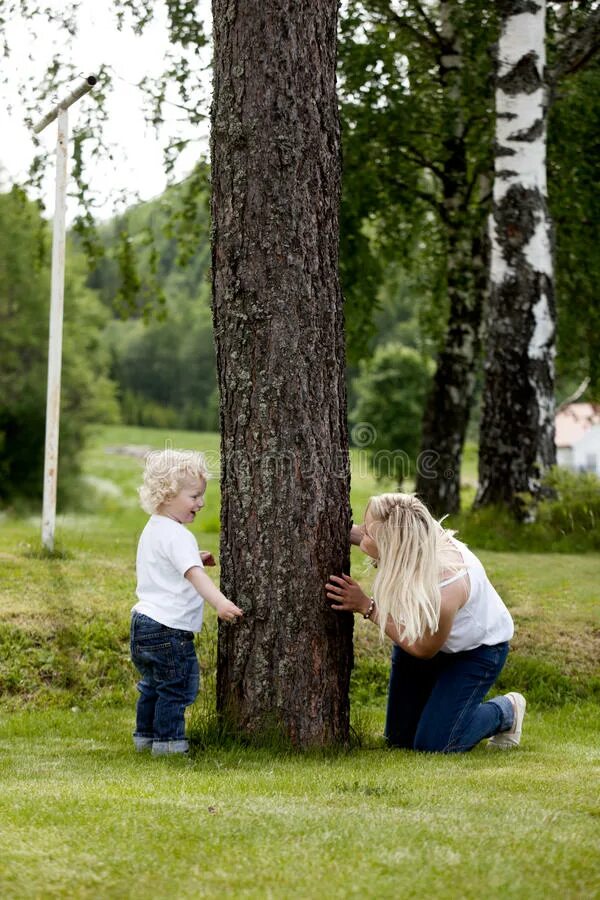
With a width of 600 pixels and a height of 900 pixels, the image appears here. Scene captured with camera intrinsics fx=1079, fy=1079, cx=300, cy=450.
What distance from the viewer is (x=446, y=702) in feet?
17.4

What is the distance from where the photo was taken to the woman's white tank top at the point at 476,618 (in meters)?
5.29

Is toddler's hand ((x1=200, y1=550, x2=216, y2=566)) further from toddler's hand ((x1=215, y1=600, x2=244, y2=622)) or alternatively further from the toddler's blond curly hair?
toddler's hand ((x1=215, y1=600, x2=244, y2=622))

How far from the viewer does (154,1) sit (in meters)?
13.1

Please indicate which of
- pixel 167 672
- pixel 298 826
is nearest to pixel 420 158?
pixel 167 672

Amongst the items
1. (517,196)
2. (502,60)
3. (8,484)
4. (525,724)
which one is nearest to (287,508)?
(525,724)

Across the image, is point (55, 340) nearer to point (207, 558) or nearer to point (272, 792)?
point (207, 558)

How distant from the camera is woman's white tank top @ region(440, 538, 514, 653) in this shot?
5285mm

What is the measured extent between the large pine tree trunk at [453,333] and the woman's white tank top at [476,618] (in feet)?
29.8

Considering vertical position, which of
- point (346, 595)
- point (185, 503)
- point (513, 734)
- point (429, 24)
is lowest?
point (513, 734)

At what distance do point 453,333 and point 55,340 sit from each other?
7.40 meters

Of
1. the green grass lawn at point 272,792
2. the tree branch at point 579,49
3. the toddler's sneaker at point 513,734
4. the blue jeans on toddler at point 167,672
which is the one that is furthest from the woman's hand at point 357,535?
the tree branch at point 579,49

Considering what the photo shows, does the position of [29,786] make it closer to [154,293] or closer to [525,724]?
[525,724]

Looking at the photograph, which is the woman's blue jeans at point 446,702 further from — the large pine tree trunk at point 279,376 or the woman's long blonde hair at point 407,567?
the large pine tree trunk at point 279,376

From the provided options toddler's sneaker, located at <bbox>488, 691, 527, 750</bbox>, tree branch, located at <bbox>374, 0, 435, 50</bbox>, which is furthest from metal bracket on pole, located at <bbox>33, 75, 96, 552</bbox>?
tree branch, located at <bbox>374, 0, 435, 50</bbox>
